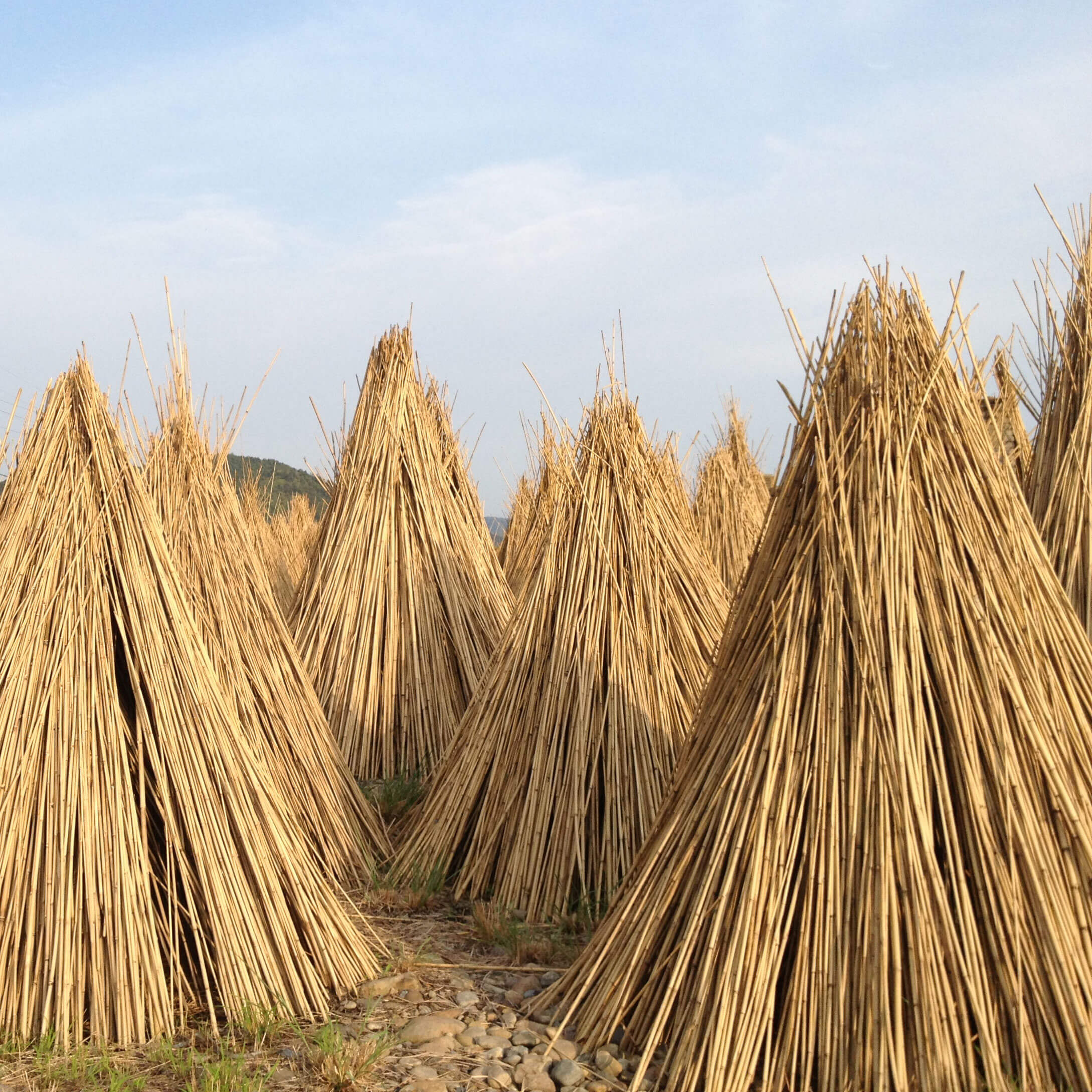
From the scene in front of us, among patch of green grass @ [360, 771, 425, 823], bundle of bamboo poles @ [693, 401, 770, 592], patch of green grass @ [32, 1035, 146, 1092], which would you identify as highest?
bundle of bamboo poles @ [693, 401, 770, 592]

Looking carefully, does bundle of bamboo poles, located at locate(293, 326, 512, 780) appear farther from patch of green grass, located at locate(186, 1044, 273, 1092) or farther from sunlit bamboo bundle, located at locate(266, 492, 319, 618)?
patch of green grass, located at locate(186, 1044, 273, 1092)

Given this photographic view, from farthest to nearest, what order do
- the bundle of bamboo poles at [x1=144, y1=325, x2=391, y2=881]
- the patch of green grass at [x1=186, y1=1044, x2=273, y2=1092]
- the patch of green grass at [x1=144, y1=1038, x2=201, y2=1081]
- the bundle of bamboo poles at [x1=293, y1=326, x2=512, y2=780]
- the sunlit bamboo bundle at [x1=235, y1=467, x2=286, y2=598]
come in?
the sunlit bamboo bundle at [x1=235, y1=467, x2=286, y2=598] → the bundle of bamboo poles at [x1=293, y1=326, x2=512, y2=780] → the bundle of bamboo poles at [x1=144, y1=325, x2=391, y2=881] → the patch of green grass at [x1=144, y1=1038, x2=201, y2=1081] → the patch of green grass at [x1=186, y1=1044, x2=273, y2=1092]

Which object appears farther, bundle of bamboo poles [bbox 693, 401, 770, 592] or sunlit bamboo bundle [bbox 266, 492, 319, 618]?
bundle of bamboo poles [bbox 693, 401, 770, 592]

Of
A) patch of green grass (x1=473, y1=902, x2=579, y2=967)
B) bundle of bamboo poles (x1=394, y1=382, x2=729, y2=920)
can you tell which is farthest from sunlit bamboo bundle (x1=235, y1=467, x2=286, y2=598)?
patch of green grass (x1=473, y1=902, x2=579, y2=967)

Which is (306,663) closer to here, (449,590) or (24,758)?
(449,590)

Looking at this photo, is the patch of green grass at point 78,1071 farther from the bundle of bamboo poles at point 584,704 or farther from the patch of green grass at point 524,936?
the bundle of bamboo poles at point 584,704

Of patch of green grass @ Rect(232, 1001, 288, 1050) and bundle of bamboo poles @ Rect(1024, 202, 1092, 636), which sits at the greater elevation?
bundle of bamboo poles @ Rect(1024, 202, 1092, 636)

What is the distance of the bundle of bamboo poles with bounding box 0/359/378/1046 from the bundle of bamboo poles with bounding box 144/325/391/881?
43 cm

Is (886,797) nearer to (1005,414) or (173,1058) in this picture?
(173,1058)

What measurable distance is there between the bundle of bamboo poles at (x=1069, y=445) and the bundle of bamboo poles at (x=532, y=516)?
1774 mm

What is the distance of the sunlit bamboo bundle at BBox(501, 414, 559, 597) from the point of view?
209 inches

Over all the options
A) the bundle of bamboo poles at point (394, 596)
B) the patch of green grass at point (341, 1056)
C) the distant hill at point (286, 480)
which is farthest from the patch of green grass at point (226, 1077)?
the distant hill at point (286, 480)

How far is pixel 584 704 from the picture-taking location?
3.78m

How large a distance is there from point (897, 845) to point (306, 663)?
340cm
